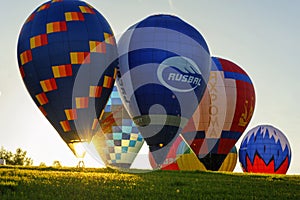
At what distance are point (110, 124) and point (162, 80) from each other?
10638mm

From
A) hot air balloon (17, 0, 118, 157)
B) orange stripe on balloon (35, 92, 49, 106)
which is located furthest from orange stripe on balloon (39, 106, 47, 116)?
orange stripe on balloon (35, 92, 49, 106)

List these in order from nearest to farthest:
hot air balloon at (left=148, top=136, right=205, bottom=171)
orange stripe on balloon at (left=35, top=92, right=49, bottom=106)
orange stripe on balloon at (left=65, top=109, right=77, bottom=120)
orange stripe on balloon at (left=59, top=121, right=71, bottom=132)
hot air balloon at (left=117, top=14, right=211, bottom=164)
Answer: orange stripe on balloon at (left=65, top=109, right=77, bottom=120) < orange stripe on balloon at (left=59, top=121, right=71, bottom=132) < orange stripe on balloon at (left=35, top=92, right=49, bottom=106) < hot air balloon at (left=117, top=14, right=211, bottom=164) < hot air balloon at (left=148, top=136, right=205, bottom=171)

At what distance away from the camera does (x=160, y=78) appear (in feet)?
85.0

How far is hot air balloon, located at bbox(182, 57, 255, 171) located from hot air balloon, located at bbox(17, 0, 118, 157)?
1009cm

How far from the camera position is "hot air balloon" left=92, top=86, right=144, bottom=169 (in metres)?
35.1

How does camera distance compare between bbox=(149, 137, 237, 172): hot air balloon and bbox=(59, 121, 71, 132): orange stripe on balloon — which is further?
bbox=(149, 137, 237, 172): hot air balloon

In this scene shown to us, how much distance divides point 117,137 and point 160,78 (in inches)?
471

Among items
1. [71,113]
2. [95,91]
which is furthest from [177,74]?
[71,113]

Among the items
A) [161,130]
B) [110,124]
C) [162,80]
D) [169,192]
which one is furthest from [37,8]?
[169,192]

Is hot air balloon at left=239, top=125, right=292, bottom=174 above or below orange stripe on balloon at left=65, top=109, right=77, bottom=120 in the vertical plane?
below

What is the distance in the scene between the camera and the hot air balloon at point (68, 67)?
23.1 m

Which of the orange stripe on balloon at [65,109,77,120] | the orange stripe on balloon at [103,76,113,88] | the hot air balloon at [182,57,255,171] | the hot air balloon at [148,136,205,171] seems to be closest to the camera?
the orange stripe on balloon at [65,109,77,120]

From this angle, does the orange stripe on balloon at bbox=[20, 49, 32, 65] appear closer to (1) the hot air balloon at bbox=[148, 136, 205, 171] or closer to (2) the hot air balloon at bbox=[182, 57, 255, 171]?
(2) the hot air balloon at bbox=[182, 57, 255, 171]

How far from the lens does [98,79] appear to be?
2378 cm
